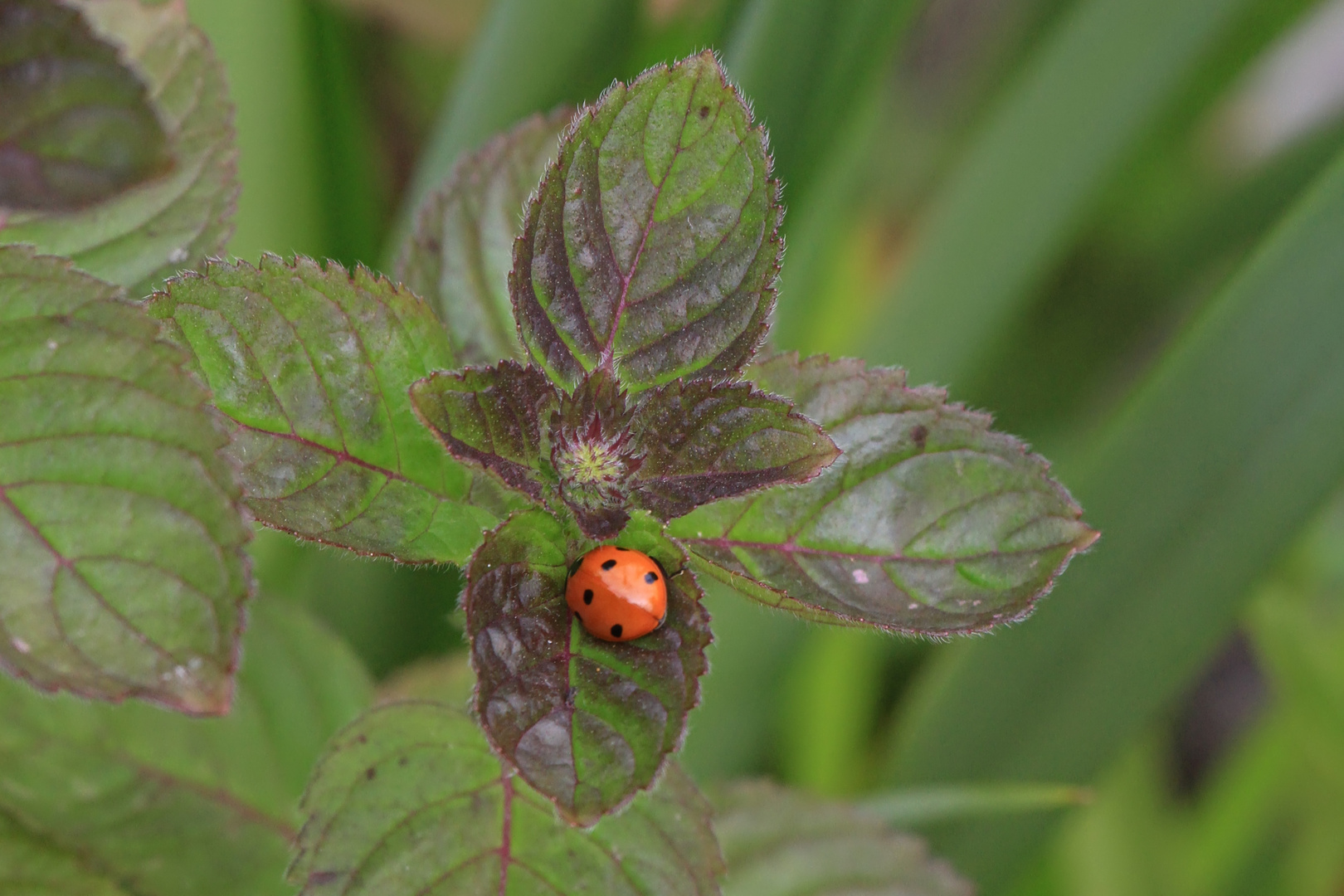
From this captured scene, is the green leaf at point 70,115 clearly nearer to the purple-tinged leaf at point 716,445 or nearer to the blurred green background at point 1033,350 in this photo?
the purple-tinged leaf at point 716,445

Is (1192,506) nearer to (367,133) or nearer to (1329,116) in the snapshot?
(1329,116)

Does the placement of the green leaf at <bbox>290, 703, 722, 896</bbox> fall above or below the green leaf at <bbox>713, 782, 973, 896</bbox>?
above

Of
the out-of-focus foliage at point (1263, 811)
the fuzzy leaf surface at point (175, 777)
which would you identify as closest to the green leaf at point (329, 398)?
the fuzzy leaf surface at point (175, 777)

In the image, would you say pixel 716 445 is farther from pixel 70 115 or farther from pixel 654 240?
pixel 70 115

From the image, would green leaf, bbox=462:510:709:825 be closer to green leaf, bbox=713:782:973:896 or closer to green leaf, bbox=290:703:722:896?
green leaf, bbox=290:703:722:896

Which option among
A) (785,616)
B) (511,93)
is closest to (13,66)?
(511,93)

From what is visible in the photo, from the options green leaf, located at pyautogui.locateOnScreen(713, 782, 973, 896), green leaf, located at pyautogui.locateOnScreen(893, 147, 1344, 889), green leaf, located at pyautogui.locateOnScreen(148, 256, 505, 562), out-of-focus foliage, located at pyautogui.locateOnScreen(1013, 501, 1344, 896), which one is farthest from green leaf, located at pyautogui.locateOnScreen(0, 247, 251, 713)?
out-of-focus foliage, located at pyautogui.locateOnScreen(1013, 501, 1344, 896)

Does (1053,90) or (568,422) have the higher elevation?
(1053,90)

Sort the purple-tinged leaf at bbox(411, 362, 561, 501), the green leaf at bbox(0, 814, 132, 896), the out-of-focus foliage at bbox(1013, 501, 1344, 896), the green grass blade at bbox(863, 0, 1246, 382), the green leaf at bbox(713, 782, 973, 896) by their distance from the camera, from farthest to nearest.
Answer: the out-of-focus foliage at bbox(1013, 501, 1344, 896) < the green grass blade at bbox(863, 0, 1246, 382) < the green leaf at bbox(713, 782, 973, 896) < the green leaf at bbox(0, 814, 132, 896) < the purple-tinged leaf at bbox(411, 362, 561, 501)
